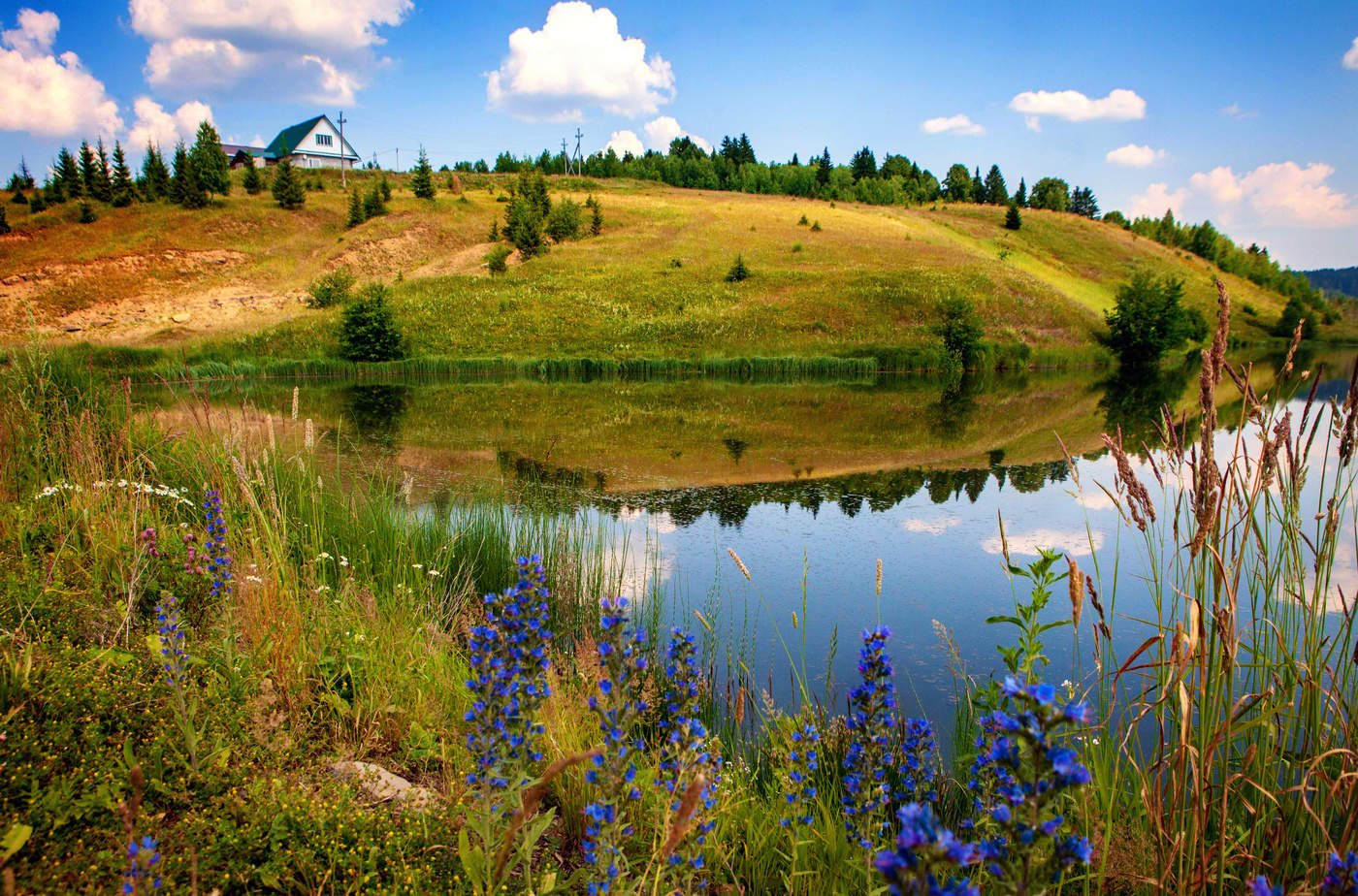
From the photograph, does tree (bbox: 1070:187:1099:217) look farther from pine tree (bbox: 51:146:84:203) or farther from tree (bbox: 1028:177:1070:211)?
pine tree (bbox: 51:146:84:203)

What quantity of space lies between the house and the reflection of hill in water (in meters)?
82.2

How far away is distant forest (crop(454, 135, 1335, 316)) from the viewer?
7438cm

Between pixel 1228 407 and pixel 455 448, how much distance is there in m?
20.0

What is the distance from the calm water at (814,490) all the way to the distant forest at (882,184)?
199 ft

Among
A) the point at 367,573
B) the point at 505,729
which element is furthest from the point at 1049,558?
the point at 367,573

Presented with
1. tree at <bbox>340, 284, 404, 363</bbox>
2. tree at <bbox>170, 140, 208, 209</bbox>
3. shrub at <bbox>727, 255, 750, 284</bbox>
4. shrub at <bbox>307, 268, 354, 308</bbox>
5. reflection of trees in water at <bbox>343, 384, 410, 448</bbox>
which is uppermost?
tree at <bbox>170, 140, 208, 209</bbox>

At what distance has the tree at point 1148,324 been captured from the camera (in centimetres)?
3628

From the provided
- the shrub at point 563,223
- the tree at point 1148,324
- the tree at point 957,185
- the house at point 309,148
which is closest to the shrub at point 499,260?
the shrub at point 563,223

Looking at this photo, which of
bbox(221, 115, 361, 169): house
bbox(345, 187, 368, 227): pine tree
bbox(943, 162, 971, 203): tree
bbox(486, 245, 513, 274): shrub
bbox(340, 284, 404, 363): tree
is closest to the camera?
bbox(340, 284, 404, 363): tree

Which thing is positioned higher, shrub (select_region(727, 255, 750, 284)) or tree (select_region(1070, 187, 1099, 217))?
tree (select_region(1070, 187, 1099, 217))

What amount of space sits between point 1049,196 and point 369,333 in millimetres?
79583

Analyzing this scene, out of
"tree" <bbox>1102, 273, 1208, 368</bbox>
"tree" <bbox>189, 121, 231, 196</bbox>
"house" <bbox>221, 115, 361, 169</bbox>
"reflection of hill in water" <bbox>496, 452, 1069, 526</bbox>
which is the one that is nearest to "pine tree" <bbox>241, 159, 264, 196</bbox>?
"tree" <bbox>189, 121, 231, 196</bbox>

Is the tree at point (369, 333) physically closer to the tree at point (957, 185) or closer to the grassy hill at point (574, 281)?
the grassy hill at point (574, 281)

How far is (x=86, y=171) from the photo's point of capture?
53250 mm
